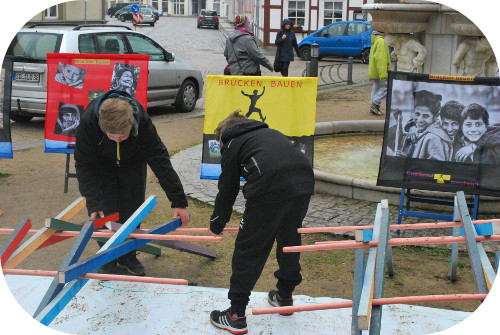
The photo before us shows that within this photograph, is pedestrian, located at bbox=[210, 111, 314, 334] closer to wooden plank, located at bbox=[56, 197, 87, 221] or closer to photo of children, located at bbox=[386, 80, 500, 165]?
wooden plank, located at bbox=[56, 197, 87, 221]

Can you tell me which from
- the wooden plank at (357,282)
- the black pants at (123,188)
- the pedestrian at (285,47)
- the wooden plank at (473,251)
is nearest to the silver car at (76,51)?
the pedestrian at (285,47)

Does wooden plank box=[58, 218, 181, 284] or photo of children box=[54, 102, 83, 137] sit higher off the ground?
photo of children box=[54, 102, 83, 137]

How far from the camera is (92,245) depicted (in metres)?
5.74

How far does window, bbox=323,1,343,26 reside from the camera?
31188mm

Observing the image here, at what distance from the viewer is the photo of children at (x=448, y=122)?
5750 millimetres

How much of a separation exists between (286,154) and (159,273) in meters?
1.99

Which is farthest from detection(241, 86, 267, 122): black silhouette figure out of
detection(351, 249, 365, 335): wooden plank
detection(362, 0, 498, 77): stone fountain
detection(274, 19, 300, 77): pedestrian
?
detection(274, 19, 300, 77): pedestrian

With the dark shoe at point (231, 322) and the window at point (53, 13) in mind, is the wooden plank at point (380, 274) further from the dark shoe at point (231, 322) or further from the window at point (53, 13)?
the window at point (53, 13)

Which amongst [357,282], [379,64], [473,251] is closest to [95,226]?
[357,282]

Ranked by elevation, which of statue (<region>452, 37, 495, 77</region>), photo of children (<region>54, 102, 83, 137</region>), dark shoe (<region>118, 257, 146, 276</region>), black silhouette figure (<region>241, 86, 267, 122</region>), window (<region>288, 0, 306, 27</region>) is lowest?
dark shoe (<region>118, 257, 146, 276</region>)

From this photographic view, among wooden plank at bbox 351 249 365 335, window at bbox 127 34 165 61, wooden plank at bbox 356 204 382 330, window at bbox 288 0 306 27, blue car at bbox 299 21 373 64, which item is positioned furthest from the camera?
window at bbox 288 0 306 27

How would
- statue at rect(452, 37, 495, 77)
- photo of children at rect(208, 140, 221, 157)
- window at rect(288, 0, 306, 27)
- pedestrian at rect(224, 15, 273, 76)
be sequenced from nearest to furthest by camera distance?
1. photo of children at rect(208, 140, 221, 157)
2. statue at rect(452, 37, 495, 77)
3. pedestrian at rect(224, 15, 273, 76)
4. window at rect(288, 0, 306, 27)

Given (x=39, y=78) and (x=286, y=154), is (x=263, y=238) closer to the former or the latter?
(x=286, y=154)

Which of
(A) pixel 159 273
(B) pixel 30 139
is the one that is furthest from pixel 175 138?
(A) pixel 159 273
